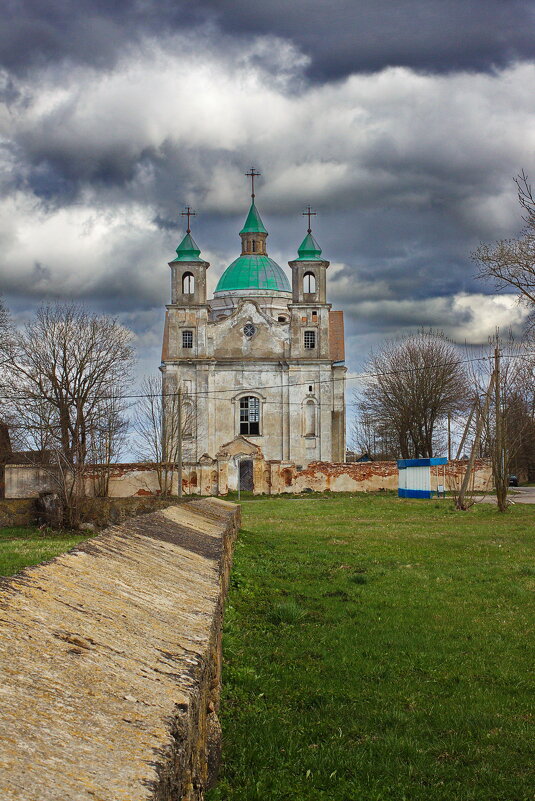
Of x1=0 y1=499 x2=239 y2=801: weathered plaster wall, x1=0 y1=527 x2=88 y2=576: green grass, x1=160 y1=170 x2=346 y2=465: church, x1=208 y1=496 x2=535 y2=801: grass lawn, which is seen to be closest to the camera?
x1=0 y1=499 x2=239 y2=801: weathered plaster wall

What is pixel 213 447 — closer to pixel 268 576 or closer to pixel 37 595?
pixel 268 576

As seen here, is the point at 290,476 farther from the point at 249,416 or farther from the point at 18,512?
the point at 18,512

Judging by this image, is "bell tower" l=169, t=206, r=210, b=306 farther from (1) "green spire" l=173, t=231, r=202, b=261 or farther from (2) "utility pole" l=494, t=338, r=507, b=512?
(2) "utility pole" l=494, t=338, r=507, b=512

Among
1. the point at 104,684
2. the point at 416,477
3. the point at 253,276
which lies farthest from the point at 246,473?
the point at 104,684

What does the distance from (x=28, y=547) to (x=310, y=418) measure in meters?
38.7

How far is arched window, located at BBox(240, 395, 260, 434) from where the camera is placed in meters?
52.1

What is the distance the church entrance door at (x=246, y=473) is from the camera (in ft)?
152

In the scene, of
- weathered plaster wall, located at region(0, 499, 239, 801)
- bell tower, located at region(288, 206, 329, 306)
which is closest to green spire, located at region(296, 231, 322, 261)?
bell tower, located at region(288, 206, 329, 306)

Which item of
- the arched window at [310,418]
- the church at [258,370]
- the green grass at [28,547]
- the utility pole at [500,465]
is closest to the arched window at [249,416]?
the church at [258,370]

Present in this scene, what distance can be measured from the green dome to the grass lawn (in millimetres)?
48569

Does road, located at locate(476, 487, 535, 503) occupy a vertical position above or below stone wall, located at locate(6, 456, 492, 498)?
below

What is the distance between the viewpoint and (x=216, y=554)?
280 inches

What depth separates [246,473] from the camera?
153 ft

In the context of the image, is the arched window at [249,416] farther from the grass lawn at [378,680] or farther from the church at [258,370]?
the grass lawn at [378,680]
